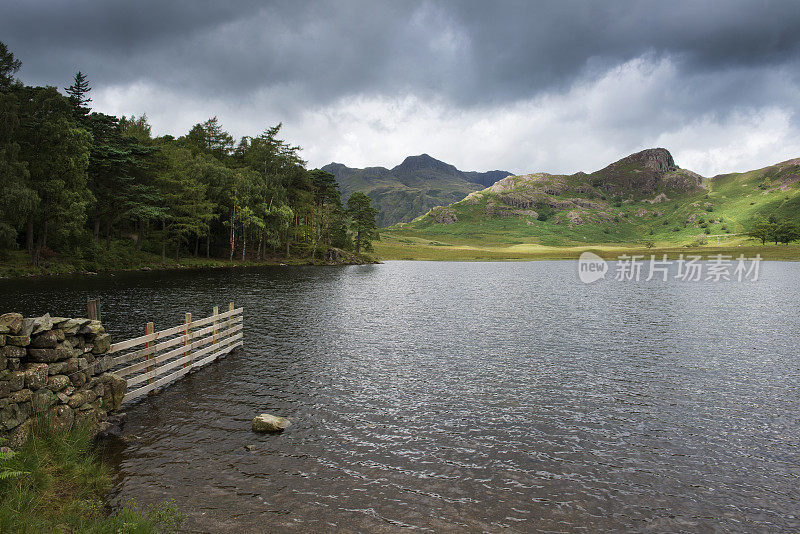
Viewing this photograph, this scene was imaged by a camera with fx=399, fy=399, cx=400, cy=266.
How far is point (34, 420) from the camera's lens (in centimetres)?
1094

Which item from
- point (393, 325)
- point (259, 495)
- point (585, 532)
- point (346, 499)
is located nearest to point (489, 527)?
point (585, 532)

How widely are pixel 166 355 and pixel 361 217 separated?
443 ft

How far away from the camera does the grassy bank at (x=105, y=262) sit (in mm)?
61188

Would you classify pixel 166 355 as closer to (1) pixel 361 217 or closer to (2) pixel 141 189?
(2) pixel 141 189

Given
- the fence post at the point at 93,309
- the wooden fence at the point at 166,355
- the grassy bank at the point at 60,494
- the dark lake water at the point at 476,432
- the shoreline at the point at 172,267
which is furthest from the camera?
the shoreline at the point at 172,267

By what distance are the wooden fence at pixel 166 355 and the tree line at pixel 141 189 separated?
168 feet

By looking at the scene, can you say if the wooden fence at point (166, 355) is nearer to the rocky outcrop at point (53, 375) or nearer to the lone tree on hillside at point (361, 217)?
Answer: the rocky outcrop at point (53, 375)

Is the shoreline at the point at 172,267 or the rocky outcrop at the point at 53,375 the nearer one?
the rocky outcrop at the point at 53,375

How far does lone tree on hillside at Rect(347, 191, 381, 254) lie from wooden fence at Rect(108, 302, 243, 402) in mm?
123865

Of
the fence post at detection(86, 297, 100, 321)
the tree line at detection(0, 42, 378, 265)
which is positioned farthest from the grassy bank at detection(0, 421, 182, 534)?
the tree line at detection(0, 42, 378, 265)

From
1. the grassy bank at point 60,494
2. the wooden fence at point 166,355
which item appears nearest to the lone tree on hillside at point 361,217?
the wooden fence at point 166,355

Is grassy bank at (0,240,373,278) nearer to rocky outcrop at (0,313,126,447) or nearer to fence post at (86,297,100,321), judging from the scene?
fence post at (86,297,100,321)

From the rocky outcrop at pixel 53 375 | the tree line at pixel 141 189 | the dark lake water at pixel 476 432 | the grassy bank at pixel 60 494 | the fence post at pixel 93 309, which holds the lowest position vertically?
the dark lake water at pixel 476 432

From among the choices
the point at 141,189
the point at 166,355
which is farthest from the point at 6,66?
the point at 166,355
